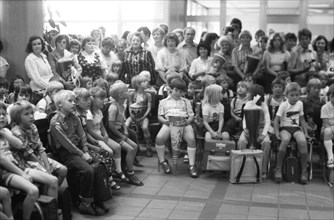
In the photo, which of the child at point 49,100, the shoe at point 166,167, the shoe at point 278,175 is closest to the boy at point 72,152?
the child at point 49,100

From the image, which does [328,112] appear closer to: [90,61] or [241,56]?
[241,56]

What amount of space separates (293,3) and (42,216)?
11787mm

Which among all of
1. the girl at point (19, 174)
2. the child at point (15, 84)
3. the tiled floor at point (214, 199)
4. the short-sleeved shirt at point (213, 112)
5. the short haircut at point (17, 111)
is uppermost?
the child at point (15, 84)

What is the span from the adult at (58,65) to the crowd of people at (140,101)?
0.06 feet

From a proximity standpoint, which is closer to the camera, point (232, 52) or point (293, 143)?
point (293, 143)

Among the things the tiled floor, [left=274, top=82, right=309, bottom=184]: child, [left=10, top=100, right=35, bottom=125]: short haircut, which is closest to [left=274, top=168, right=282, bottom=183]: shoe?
[left=274, top=82, right=309, bottom=184]: child

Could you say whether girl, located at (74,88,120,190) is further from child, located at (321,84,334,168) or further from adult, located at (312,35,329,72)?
adult, located at (312,35,329,72)

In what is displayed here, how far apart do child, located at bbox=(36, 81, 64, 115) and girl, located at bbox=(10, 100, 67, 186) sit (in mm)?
A: 1284

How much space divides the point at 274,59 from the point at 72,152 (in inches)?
198

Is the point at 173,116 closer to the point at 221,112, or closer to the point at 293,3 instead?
the point at 221,112

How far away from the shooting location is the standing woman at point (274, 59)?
9.73 metres

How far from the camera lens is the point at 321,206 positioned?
21.5ft

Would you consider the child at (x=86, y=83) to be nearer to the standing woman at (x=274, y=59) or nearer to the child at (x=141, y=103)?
the child at (x=141, y=103)

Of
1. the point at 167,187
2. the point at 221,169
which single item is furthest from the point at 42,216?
the point at 221,169
